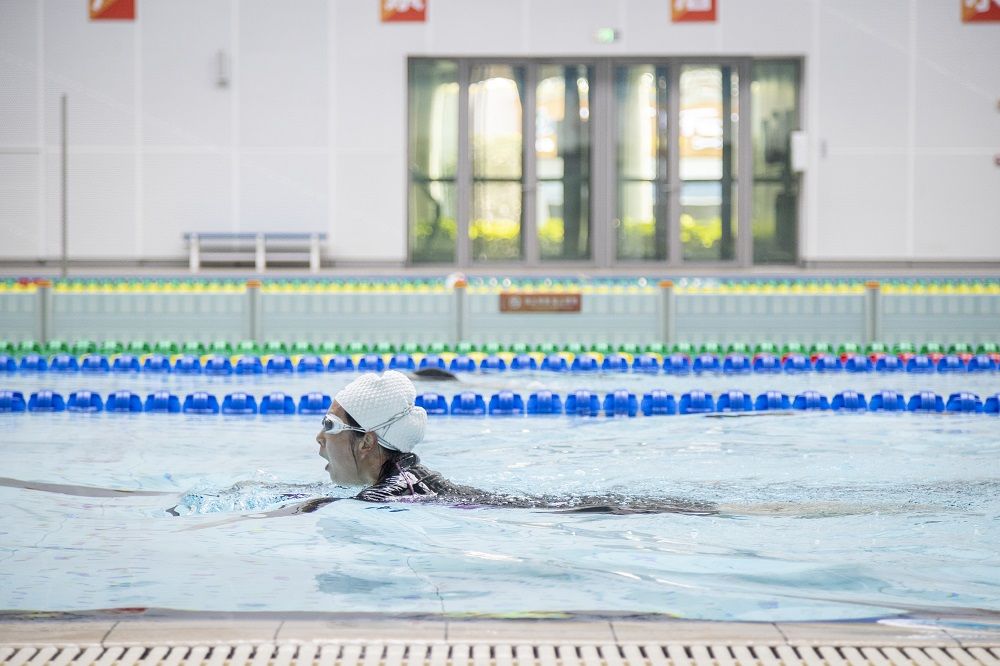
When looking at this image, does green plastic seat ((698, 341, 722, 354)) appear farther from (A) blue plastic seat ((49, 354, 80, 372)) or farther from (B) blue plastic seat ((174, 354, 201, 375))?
(A) blue plastic seat ((49, 354, 80, 372))

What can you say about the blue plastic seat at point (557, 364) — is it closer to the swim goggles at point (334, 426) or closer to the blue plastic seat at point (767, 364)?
the blue plastic seat at point (767, 364)

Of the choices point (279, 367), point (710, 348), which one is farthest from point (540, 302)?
point (279, 367)

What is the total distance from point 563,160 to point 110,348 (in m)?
7.64

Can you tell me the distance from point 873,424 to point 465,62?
33.4ft

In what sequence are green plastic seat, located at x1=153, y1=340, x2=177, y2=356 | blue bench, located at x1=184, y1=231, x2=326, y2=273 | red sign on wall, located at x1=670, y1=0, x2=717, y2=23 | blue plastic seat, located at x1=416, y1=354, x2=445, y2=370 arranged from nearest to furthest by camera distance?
1. blue plastic seat, located at x1=416, y1=354, x2=445, y2=370
2. green plastic seat, located at x1=153, y1=340, x2=177, y2=356
3. blue bench, located at x1=184, y1=231, x2=326, y2=273
4. red sign on wall, located at x1=670, y1=0, x2=717, y2=23

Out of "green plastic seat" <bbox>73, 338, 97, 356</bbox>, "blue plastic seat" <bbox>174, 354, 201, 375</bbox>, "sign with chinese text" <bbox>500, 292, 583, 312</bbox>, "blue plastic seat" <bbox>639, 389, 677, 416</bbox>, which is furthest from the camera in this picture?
"sign with chinese text" <bbox>500, 292, 583, 312</bbox>

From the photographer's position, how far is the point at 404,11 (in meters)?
15.6

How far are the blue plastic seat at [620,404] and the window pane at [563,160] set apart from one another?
9.13 meters

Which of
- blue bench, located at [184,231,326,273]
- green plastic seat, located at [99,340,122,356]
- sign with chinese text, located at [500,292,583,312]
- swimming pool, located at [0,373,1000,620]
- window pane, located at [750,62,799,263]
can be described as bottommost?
swimming pool, located at [0,373,1000,620]

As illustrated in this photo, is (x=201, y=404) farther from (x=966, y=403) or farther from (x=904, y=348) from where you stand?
(x=904, y=348)

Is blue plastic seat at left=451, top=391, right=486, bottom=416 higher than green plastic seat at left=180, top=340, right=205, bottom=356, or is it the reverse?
green plastic seat at left=180, top=340, right=205, bottom=356

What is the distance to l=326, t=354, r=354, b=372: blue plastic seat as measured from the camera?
928 cm

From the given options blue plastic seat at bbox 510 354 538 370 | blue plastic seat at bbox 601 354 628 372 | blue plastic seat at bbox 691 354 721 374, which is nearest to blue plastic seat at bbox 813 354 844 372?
blue plastic seat at bbox 691 354 721 374

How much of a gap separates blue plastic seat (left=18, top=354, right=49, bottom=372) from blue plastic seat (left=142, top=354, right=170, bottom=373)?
0.74 metres
